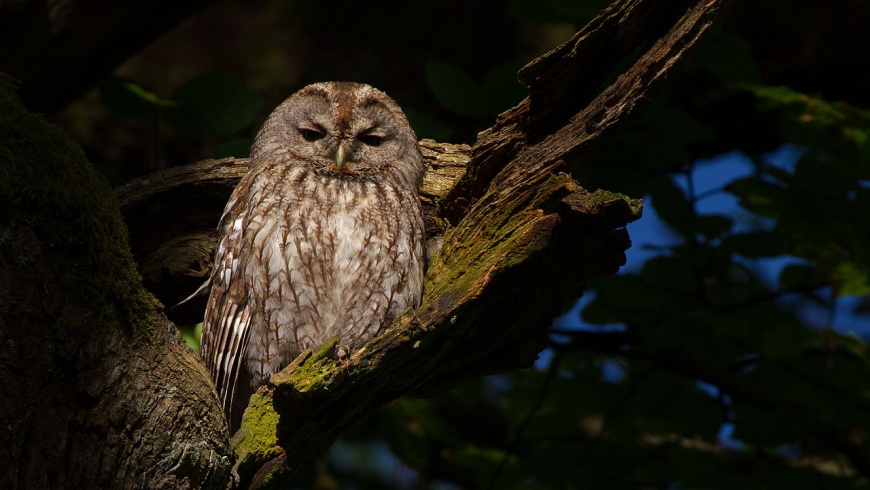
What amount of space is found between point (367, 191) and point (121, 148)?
2.23 meters

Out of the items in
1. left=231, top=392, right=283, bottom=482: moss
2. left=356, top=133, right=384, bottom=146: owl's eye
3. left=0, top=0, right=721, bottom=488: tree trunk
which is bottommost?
left=231, top=392, right=283, bottom=482: moss

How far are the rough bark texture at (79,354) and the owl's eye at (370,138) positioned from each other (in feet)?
3.83

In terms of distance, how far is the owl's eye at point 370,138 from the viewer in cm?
314

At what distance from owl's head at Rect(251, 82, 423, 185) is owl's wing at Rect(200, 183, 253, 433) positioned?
387 millimetres

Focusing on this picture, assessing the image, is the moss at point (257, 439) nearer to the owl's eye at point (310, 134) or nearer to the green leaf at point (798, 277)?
the owl's eye at point (310, 134)

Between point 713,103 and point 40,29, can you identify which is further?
point 713,103

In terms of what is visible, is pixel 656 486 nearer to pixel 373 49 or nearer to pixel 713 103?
pixel 713 103

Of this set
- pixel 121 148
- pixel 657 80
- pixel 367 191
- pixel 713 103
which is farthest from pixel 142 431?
pixel 713 103

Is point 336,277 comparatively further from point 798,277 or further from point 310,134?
point 798,277

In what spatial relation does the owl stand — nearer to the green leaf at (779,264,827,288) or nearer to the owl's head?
the owl's head

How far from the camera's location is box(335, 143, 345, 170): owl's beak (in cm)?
296

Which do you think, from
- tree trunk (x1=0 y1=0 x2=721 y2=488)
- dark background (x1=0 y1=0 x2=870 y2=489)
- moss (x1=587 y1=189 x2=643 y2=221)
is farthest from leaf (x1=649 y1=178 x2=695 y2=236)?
A: moss (x1=587 y1=189 x2=643 y2=221)

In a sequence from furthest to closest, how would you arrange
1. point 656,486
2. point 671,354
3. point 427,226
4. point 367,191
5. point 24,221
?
1. point 671,354
2. point 656,486
3. point 427,226
4. point 367,191
5. point 24,221

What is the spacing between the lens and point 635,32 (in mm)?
2346
